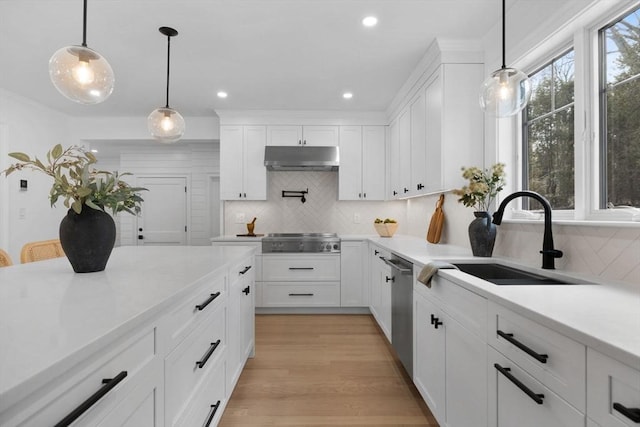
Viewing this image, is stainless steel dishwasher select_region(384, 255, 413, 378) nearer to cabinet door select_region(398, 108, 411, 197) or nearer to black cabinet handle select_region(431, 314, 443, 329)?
black cabinet handle select_region(431, 314, 443, 329)

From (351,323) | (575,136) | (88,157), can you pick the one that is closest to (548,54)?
(575,136)

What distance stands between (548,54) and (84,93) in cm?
269

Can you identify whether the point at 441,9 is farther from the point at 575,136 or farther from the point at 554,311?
the point at 554,311

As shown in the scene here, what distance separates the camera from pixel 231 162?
14.4 feet

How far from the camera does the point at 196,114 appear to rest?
15.1 ft

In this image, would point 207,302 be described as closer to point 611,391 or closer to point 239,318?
point 239,318

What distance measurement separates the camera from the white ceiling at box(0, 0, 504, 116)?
2211 mm

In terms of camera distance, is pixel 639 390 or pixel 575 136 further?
pixel 575 136

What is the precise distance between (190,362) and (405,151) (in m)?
3.06

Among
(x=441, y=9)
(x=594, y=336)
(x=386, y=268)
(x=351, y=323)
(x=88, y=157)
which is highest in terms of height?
(x=441, y=9)

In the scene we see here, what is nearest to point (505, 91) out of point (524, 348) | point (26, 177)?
point (524, 348)

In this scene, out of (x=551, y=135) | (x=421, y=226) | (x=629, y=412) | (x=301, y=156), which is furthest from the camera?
(x=301, y=156)

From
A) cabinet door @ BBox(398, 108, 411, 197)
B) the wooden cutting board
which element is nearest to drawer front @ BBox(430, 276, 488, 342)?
the wooden cutting board

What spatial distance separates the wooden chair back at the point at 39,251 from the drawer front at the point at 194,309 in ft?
4.72
